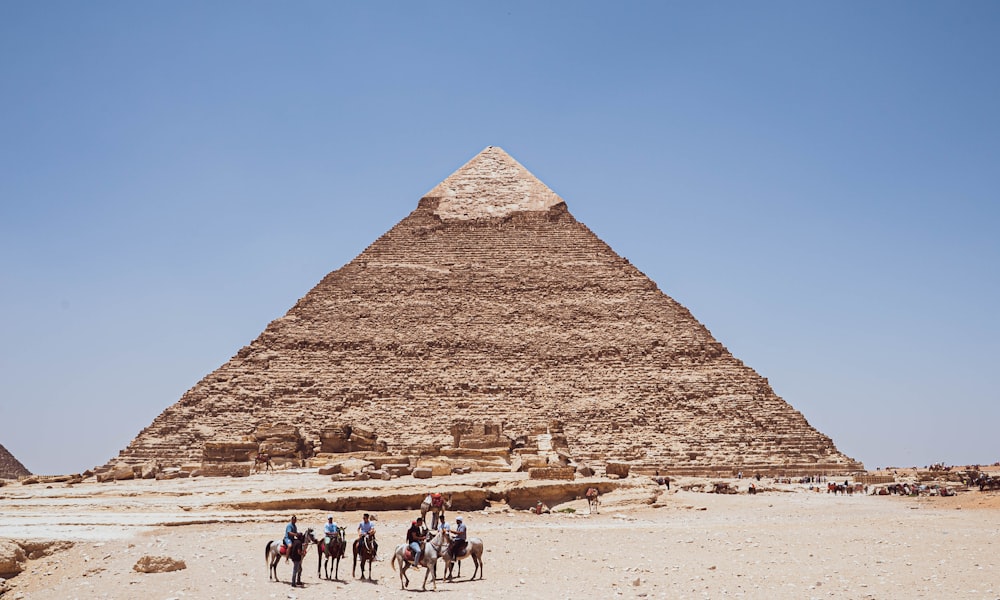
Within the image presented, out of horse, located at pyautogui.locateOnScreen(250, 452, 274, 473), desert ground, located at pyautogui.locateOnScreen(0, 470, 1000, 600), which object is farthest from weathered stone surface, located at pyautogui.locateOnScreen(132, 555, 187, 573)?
horse, located at pyautogui.locateOnScreen(250, 452, 274, 473)

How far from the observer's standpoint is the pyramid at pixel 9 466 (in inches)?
1574

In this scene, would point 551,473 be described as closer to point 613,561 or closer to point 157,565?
point 613,561

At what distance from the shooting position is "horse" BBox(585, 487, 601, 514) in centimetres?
1839

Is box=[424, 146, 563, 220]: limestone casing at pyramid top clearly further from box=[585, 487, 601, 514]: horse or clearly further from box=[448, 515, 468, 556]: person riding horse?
box=[448, 515, 468, 556]: person riding horse

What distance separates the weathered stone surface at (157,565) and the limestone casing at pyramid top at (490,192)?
4746cm

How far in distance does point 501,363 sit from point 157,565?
3731 centimetres

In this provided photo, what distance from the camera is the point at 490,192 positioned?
60000 millimetres

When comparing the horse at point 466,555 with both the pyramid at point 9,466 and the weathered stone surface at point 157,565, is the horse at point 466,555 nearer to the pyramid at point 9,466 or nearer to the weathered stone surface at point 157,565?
the weathered stone surface at point 157,565

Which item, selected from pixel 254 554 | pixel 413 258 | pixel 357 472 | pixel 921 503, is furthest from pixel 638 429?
pixel 254 554

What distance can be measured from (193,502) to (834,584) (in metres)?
10.4

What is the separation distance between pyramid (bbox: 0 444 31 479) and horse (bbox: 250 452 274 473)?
711 inches

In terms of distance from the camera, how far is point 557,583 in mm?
10086

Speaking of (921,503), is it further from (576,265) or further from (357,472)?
(576,265)

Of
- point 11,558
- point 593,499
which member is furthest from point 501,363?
point 11,558
